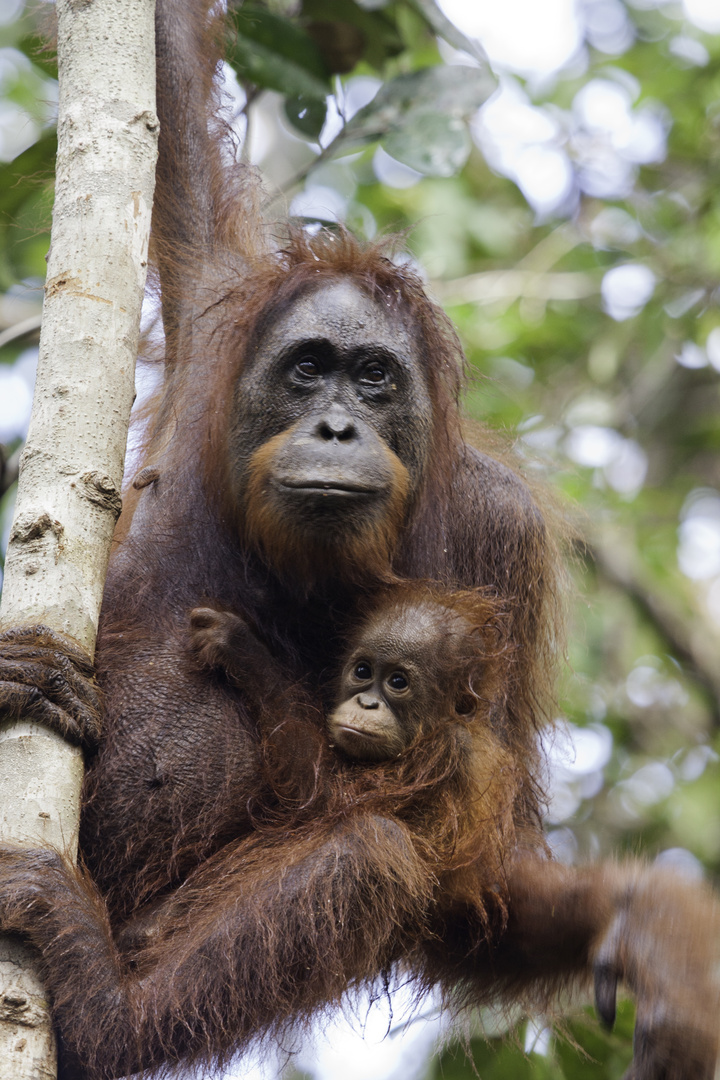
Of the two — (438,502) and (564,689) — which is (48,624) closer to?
(438,502)

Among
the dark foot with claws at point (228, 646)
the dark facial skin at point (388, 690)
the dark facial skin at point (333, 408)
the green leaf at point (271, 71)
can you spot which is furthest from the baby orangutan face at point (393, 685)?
the green leaf at point (271, 71)

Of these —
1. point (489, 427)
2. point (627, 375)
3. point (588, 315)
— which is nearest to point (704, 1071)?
point (489, 427)

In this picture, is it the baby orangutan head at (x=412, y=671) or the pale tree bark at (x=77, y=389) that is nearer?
the pale tree bark at (x=77, y=389)

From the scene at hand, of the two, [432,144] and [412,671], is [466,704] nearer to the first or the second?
[412,671]

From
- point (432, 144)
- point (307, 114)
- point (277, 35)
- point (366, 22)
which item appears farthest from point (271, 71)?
point (432, 144)

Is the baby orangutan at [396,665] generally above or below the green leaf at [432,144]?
below

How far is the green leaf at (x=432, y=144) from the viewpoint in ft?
13.9

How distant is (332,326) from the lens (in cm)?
306

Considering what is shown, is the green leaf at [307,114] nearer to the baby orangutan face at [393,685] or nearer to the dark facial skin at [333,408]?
the dark facial skin at [333,408]

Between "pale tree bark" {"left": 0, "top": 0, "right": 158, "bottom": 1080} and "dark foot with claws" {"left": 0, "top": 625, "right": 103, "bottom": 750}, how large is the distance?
0.03 m

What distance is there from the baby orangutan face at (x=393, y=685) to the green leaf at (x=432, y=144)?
1948mm

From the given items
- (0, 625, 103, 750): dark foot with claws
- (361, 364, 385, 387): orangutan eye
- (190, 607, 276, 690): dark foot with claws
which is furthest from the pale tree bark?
(361, 364, 385, 387): orangutan eye

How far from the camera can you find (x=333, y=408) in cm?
294

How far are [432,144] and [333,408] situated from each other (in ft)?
5.76
